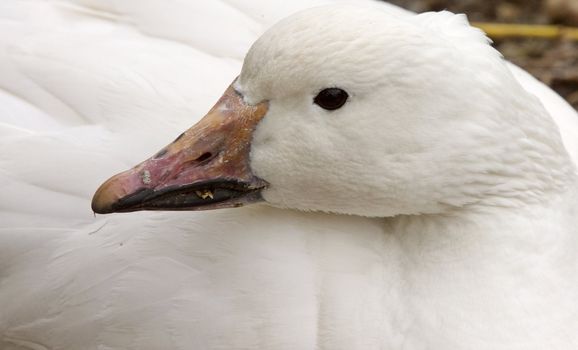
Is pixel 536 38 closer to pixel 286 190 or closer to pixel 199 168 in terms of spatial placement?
pixel 286 190

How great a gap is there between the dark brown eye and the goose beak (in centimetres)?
17

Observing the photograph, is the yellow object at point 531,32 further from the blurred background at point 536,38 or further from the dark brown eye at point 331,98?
the dark brown eye at point 331,98

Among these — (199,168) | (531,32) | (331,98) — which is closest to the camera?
(331,98)

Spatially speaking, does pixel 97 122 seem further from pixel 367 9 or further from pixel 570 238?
pixel 570 238

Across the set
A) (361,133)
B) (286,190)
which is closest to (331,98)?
(361,133)

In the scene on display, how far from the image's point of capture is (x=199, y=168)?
2.74 meters

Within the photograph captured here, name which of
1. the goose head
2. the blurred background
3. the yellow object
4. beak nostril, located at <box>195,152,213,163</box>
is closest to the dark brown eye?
the goose head

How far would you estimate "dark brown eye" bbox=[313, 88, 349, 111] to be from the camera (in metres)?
2.59

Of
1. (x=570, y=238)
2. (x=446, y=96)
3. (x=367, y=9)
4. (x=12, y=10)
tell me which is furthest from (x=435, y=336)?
(x=12, y=10)

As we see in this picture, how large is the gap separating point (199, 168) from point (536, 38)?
3.38m

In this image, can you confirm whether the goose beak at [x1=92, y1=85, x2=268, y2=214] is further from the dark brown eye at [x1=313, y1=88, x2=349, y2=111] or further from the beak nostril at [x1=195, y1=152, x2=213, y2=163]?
the dark brown eye at [x1=313, y1=88, x2=349, y2=111]

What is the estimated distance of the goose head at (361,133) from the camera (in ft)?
8.46

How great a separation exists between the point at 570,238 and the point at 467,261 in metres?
0.30

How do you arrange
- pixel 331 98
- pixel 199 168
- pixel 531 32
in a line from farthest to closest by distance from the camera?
pixel 531 32, pixel 199 168, pixel 331 98
